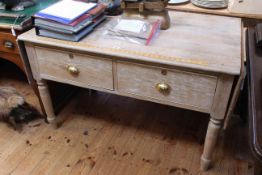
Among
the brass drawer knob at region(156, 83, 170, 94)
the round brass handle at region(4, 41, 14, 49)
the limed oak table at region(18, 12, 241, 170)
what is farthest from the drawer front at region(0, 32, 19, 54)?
the brass drawer knob at region(156, 83, 170, 94)

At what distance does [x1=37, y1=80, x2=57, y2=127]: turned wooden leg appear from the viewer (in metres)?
1.45

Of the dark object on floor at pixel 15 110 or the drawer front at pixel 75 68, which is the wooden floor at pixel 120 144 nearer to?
the dark object on floor at pixel 15 110

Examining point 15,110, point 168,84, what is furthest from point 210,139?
point 15,110

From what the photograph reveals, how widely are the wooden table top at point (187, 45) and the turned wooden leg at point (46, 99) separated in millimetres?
289

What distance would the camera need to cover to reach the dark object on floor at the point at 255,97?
636 millimetres

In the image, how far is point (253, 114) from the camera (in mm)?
719

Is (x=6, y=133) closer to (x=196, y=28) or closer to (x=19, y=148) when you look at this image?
(x=19, y=148)

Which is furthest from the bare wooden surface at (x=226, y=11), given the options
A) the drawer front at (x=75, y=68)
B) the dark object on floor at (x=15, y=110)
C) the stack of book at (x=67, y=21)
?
the dark object on floor at (x=15, y=110)

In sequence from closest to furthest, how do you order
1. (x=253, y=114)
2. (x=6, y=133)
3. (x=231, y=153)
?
(x=253, y=114)
(x=231, y=153)
(x=6, y=133)

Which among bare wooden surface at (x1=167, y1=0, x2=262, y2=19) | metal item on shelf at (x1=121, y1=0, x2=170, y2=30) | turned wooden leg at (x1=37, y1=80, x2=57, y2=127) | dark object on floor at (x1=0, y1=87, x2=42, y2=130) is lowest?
dark object on floor at (x1=0, y1=87, x2=42, y2=130)

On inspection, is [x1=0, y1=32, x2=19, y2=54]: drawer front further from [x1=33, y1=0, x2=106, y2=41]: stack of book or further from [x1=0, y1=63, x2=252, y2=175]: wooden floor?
[x1=0, y1=63, x2=252, y2=175]: wooden floor

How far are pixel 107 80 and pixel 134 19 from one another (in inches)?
13.5

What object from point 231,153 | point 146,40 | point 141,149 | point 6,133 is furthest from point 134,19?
point 6,133

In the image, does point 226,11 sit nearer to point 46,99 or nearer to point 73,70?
point 73,70
